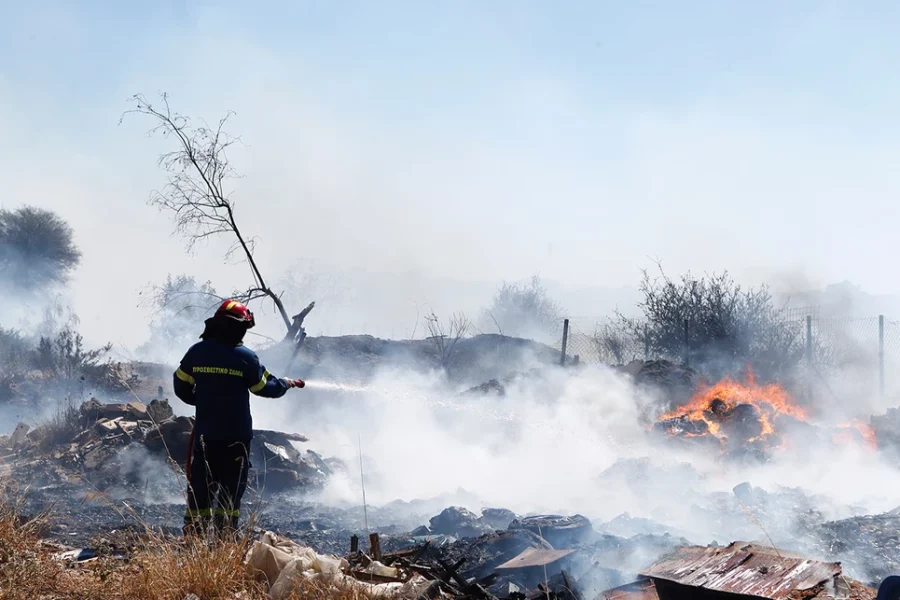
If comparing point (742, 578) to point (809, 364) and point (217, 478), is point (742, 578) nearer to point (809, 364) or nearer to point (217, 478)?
point (217, 478)

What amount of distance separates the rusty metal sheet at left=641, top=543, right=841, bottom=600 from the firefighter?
2892mm

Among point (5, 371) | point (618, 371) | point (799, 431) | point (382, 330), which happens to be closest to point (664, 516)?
point (799, 431)

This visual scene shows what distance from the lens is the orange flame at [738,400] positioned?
1431 centimetres

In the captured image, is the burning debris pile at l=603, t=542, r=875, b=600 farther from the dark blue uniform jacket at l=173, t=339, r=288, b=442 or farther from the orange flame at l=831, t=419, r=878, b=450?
the orange flame at l=831, t=419, r=878, b=450

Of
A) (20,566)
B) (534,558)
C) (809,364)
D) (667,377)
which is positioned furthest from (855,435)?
(20,566)

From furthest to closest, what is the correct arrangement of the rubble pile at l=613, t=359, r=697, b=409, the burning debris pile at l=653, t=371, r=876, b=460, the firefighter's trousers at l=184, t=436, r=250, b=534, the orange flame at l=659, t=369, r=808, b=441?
1. the rubble pile at l=613, t=359, r=697, b=409
2. the orange flame at l=659, t=369, r=808, b=441
3. the burning debris pile at l=653, t=371, r=876, b=460
4. the firefighter's trousers at l=184, t=436, r=250, b=534

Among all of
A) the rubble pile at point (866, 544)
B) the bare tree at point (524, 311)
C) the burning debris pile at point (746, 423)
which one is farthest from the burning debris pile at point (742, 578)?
the bare tree at point (524, 311)

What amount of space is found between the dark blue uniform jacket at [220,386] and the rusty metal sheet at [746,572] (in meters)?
3.02

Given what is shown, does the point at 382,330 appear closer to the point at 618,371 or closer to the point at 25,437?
the point at 618,371

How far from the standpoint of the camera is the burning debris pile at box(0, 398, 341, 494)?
405 inches

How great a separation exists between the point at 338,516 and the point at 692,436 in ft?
24.0

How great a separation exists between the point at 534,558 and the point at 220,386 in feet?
8.92

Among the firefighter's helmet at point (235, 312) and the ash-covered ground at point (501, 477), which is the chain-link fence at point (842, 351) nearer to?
the ash-covered ground at point (501, 477)

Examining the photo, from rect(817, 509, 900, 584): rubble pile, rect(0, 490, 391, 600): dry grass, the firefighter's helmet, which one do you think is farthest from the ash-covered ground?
the firefighter's helmet
